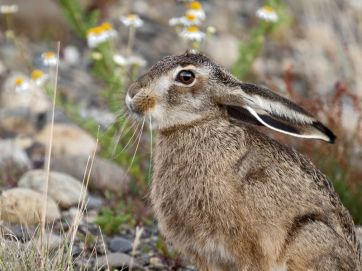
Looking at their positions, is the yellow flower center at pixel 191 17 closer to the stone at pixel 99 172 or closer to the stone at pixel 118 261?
the stone at pixel 99 172

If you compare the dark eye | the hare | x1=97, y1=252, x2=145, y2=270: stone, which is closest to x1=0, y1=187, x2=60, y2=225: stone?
x1=97, y1=252, x2=145, y2=270: stone

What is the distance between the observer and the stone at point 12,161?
7327 mm

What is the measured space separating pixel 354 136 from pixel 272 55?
6022 millimetres

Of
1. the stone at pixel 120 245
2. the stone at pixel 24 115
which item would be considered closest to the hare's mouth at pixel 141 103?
the stone at pixel 120 245

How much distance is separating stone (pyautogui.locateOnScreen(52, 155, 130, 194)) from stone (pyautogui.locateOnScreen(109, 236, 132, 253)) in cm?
97

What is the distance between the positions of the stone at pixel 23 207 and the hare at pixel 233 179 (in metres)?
1.31

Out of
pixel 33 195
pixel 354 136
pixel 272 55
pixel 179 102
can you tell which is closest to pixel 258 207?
pixel 179 102

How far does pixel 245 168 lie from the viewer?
4.87 metres

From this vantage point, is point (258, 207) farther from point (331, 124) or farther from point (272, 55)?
point (272, 55)

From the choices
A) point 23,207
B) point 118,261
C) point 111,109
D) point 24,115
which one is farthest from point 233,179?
point 24,115

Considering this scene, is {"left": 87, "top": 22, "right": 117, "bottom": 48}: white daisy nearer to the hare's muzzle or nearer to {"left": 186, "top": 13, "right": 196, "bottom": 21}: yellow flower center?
{"left": 186, "top": 13, "right": 196, "bottom": 21}: yellow flower center

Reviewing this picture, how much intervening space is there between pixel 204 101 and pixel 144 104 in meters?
0.39

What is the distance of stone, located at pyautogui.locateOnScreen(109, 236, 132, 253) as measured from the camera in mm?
6039

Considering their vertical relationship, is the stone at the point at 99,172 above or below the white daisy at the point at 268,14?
below
